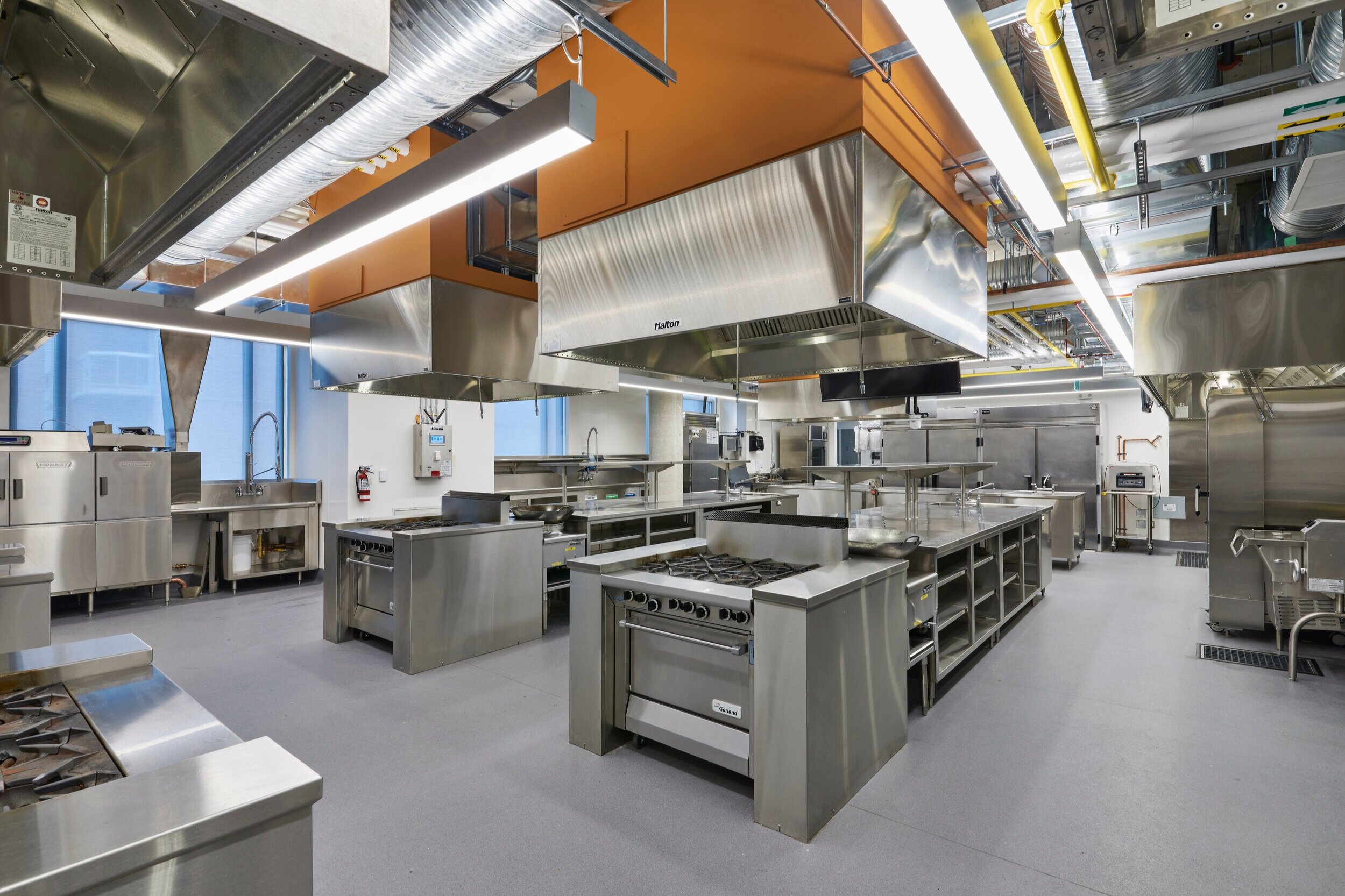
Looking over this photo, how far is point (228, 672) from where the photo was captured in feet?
13.0

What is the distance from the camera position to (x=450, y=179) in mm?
1909

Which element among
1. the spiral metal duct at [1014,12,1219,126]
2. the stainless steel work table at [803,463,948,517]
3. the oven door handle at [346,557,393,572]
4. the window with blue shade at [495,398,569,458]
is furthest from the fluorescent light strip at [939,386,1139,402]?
the oven door handle at [346,557,393,572]

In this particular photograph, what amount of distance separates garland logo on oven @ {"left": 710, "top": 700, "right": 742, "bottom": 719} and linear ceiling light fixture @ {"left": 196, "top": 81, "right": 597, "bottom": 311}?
212 centimetres

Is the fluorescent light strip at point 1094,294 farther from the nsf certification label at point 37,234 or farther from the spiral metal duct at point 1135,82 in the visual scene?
the nsf certification label at point 37,234

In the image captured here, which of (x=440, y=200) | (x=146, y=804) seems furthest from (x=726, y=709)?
(x=440, y=200)

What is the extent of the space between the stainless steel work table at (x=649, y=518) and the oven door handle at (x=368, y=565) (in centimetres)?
149

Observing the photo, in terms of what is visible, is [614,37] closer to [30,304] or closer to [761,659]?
[761,659]

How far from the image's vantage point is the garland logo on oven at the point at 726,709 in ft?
8.23

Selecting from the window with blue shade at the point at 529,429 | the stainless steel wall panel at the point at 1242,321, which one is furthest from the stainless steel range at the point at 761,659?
the window with blue shade at the point at 529,429

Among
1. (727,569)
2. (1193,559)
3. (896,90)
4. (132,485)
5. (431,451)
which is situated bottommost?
(1193,559)

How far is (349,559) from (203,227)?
2.62 meters

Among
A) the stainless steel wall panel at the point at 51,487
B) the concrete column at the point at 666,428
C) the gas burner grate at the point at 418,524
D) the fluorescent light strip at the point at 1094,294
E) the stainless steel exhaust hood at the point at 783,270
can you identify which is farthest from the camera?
the concrete column at the point at 666,428

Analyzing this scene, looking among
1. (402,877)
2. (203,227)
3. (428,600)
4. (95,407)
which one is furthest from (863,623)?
(95,407)

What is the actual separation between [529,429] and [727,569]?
7209mm
